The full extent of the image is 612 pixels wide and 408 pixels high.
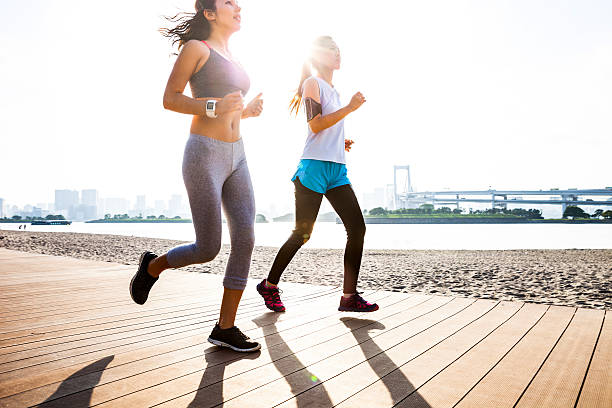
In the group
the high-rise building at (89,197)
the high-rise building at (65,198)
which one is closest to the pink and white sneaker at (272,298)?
the high-rise building at (89,197)

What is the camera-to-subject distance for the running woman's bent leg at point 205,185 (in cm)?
193

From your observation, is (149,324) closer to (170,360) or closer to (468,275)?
(170,360)

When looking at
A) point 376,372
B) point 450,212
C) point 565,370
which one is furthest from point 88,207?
point 565,370

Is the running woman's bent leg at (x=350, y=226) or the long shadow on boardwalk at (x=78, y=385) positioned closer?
the long shadow on boardwalk at (x=78, y=385)

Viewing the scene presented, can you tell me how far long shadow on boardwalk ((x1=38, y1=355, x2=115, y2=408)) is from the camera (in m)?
1.37

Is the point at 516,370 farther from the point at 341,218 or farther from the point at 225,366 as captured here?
the point at 341,218

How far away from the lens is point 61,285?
3.71m

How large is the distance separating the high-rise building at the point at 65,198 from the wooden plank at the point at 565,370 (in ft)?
589

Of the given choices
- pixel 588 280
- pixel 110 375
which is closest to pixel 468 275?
pixel 588 280

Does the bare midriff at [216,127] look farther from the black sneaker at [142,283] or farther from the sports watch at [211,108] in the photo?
the black sneaker at [142,283]

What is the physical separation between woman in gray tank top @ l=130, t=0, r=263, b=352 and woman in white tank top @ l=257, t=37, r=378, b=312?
70 centimetres

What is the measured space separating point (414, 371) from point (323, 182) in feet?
4.47

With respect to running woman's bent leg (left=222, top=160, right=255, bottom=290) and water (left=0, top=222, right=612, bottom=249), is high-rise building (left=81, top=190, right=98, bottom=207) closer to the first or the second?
water (left=0, top=222, right=612, bottom=249)

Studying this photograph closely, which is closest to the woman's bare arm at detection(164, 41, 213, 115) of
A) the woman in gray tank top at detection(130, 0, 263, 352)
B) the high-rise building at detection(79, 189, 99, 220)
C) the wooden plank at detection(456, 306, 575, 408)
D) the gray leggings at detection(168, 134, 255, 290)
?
the woman in gray tank top at detection(130, 0, 263, 352)
